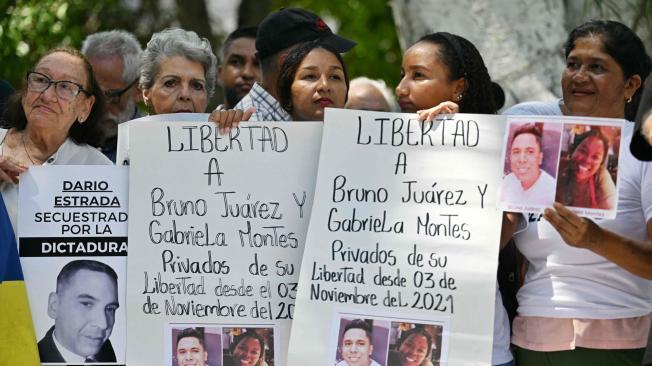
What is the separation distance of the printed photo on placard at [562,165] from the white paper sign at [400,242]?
0.10 metres

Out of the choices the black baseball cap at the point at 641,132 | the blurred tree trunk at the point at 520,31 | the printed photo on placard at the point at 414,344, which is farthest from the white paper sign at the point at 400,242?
the blurred tree trunk at the point at 520,31

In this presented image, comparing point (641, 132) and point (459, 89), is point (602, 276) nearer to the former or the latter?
point (641, 132)

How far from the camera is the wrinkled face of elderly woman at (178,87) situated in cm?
526

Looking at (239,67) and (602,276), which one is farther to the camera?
(239,67)

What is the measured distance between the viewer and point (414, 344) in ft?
14.4

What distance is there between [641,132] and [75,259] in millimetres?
2107

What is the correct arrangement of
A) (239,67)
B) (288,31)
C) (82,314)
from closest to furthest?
(82,314)
(288,31)
(239,67)

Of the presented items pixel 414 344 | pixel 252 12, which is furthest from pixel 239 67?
pixel 252 12

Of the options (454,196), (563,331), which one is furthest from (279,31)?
(563,331)

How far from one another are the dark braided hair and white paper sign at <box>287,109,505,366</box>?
0.26 meters

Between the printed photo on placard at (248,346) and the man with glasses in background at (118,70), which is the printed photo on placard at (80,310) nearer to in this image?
the printed photo on placard at (248,346)

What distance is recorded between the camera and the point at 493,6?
753 centimetres

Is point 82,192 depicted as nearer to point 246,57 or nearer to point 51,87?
point 51,87

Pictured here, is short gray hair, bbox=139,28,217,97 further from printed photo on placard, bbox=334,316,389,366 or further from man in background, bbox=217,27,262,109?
printed photo on placard, bbox=334,316,389,366
